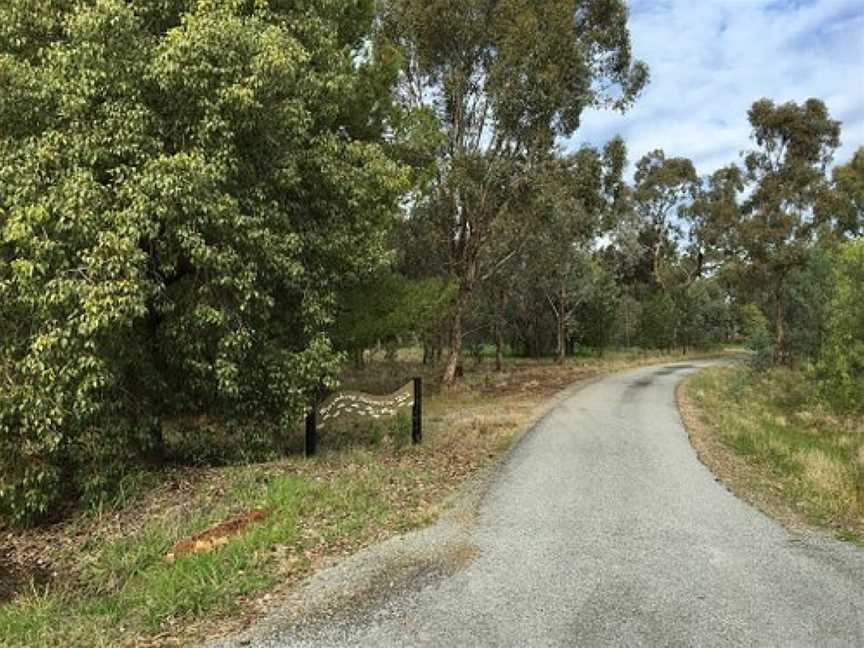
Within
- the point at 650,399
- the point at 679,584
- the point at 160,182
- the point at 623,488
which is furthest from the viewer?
the point at 650,399

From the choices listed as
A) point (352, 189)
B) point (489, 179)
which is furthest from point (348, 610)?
point (489, 179)

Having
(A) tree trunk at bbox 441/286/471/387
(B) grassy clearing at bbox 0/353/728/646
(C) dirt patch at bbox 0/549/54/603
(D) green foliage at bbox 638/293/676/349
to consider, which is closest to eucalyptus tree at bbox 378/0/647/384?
A: (A) tree trunk at bbox 441/286/471/387

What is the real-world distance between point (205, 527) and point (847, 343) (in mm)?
21113

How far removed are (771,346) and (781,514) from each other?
28038mm

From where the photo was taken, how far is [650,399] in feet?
68.2

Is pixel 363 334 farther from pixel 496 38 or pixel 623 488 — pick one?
pixel 496 38

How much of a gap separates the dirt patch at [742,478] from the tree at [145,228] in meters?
6.21

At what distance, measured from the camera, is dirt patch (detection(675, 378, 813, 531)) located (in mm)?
8195

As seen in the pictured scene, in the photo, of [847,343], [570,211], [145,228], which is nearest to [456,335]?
[570,211]

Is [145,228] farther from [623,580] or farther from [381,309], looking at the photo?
[381,309]

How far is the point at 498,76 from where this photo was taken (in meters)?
22.6

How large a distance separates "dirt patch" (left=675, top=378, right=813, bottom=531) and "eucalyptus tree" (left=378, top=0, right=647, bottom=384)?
1140cm

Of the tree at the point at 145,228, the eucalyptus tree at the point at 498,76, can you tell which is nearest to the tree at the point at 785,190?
the eucalyptus tree at the point at 498,76

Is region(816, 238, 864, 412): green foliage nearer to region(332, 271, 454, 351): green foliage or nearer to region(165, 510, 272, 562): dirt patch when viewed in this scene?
region(332, 271, 454, 351): green foliage
